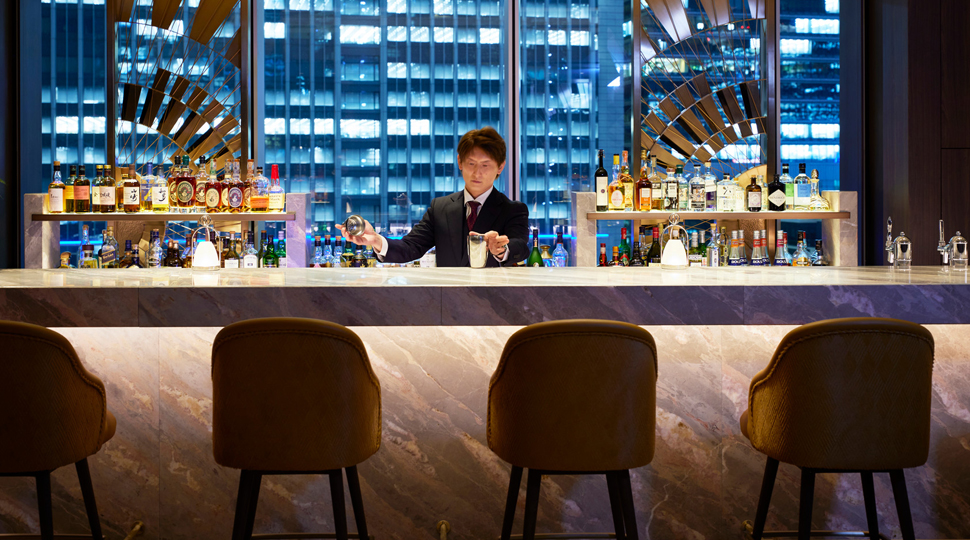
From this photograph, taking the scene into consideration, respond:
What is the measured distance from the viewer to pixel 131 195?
3277mm

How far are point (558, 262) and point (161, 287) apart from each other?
226 centimetres

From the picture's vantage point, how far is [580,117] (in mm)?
5137

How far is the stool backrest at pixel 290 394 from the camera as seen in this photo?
1.39 meters

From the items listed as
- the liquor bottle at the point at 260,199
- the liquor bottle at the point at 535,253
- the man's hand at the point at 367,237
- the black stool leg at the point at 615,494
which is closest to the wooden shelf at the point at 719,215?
the liquor bottle at the point at 535,253

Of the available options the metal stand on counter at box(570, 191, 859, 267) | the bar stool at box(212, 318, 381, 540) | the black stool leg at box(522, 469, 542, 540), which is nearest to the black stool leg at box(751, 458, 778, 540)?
the black stool leg at box(522, 469, 542, 540)

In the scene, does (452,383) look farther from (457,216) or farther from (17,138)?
(17,138)

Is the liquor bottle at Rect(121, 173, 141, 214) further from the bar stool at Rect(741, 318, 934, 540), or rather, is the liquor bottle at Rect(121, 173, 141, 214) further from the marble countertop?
the bar stool at Rect(741, 318, 934, 540)

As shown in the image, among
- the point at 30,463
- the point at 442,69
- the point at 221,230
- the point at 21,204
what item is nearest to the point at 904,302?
the point at 30,463

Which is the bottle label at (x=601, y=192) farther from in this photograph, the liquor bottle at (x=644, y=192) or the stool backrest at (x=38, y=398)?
the stool backrest at (x=38, y=398)

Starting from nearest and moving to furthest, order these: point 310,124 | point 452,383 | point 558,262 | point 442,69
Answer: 1. point 452,383
2. point 558,262
3. point 310,124
4. point 442,69

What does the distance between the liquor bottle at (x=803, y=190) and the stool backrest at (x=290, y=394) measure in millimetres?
2738

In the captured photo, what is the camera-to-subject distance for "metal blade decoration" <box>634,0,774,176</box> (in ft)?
12.1

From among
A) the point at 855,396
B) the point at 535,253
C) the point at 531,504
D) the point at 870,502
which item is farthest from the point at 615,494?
the point at 535,253

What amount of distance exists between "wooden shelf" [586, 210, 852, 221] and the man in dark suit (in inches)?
18.2
